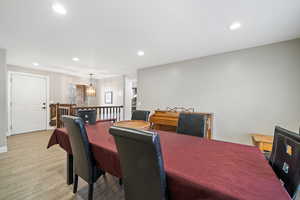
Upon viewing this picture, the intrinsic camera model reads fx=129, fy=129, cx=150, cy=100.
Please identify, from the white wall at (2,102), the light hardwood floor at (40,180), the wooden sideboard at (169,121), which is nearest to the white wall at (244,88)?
the wooden sideboard at (169,121)

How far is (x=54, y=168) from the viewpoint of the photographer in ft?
7.67

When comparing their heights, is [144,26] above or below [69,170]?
above

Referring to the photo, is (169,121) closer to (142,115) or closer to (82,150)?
(142,115)

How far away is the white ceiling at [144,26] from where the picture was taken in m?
1.60

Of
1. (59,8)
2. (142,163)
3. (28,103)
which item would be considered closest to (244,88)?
(142,163)

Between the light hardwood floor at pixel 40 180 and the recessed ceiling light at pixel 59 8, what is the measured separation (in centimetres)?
243

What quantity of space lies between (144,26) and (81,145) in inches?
75.1

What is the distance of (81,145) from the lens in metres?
1.41

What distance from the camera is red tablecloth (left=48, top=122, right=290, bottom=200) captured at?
0.69m

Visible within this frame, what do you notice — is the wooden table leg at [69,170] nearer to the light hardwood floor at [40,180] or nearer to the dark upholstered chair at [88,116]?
the light hardwood floor at [40,180]

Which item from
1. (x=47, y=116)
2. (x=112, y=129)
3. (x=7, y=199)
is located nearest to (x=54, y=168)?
(x=7, y=199)

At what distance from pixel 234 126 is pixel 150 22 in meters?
2.86

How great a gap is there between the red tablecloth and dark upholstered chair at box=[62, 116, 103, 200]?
83 mm

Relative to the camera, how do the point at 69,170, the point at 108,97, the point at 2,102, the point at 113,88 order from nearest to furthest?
the point at 69,170 → the point at 2,102 → the point at 113,88 → the point at 108,97
